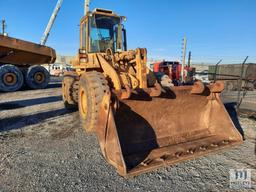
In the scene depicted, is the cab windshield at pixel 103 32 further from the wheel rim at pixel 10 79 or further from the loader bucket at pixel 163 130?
the wheel rim at pixel 10 79

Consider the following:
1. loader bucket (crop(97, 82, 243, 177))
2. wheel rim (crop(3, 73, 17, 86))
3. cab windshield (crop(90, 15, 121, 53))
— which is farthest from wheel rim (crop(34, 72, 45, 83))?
loader bucket (crop(97, 82, 243, 177))

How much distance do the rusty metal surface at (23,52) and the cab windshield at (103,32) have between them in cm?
797

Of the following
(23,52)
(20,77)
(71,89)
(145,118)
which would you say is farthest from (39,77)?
(145,118)

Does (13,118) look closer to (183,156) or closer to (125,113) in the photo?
(125,113)

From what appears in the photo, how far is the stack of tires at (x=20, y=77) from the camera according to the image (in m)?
12.0

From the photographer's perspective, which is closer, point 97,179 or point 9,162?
point 97,179

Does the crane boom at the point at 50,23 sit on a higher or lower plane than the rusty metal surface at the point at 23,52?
higher

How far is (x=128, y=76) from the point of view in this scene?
4.27 metres

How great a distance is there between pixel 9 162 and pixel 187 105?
11.0 ft

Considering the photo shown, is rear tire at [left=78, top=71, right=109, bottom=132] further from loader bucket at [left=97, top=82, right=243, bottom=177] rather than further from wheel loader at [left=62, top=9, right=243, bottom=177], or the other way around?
loader bucket at [left=97, top=82, right=243, bottom=177]

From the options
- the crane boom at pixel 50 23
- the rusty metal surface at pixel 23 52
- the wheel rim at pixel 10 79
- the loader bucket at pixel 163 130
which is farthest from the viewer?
the crane boom at pixel 50 23

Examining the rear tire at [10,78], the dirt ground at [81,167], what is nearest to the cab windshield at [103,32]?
the dirt ground at [81,167]

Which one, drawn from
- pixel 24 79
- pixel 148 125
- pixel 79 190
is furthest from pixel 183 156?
pixel 24 79

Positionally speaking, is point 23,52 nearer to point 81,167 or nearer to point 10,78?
point 10,78
